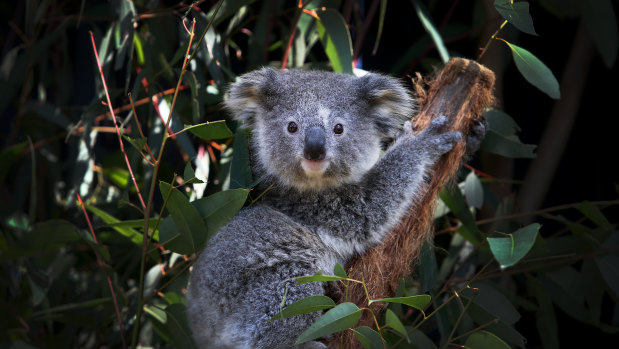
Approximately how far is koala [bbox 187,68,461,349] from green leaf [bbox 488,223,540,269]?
0.42 m

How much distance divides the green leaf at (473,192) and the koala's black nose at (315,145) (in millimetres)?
651

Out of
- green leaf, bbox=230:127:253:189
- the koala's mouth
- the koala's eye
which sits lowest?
green leaf, bbox=230:127:253:189

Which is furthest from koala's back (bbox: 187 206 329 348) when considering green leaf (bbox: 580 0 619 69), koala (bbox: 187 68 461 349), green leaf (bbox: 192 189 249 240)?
green leaf (bbox: 580 0 619 69)

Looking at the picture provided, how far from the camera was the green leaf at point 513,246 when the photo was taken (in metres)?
1.40

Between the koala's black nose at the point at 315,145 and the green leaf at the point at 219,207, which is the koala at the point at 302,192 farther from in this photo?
the green leaf at the point at 219,207

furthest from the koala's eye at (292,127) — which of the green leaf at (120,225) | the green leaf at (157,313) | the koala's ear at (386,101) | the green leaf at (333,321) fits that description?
the green leaf at (157,313)

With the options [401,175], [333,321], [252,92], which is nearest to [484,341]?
[333,321]

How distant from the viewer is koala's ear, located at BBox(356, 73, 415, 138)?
2.02 metres

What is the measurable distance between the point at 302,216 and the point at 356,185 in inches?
8.8

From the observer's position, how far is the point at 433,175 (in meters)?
1.90

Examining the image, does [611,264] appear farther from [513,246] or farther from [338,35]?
[338,35]

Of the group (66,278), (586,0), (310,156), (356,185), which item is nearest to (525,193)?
(586,0)

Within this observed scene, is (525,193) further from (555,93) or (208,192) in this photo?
(208,192)

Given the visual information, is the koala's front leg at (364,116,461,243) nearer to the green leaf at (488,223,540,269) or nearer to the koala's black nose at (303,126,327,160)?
the koala's black nose at (303,126,327,160)
